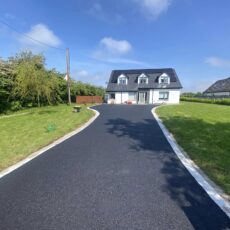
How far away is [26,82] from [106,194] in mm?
12958

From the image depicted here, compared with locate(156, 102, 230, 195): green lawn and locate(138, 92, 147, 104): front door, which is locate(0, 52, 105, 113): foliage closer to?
locate(156, 102, 230, 195): green lawn

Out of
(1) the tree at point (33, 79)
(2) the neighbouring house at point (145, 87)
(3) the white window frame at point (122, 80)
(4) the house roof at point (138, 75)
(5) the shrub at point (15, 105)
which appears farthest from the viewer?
(3) the white window frame at point (122, 80)

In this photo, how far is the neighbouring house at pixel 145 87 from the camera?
107ft

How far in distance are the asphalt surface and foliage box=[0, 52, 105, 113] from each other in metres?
10.1

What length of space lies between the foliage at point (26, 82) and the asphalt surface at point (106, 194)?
1007 centimetres

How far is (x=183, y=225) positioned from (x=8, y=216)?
8.68ft

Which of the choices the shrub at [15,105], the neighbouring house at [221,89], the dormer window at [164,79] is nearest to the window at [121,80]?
the dormer window at [164,79]

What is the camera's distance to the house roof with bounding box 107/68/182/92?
3312 cm

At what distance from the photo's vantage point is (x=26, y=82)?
14.3m

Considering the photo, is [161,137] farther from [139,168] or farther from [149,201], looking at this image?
[149,201]

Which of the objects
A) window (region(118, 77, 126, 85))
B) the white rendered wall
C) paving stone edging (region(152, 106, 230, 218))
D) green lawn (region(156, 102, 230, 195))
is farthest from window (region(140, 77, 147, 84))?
paving stone edging (region(152, 106, 230, 218))

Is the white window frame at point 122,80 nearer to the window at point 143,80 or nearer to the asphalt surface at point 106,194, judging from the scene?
the window at point 143,80

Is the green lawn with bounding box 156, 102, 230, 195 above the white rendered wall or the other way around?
the other way around

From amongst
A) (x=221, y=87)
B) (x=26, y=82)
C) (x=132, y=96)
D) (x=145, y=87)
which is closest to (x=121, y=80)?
(x=132, y=96)
